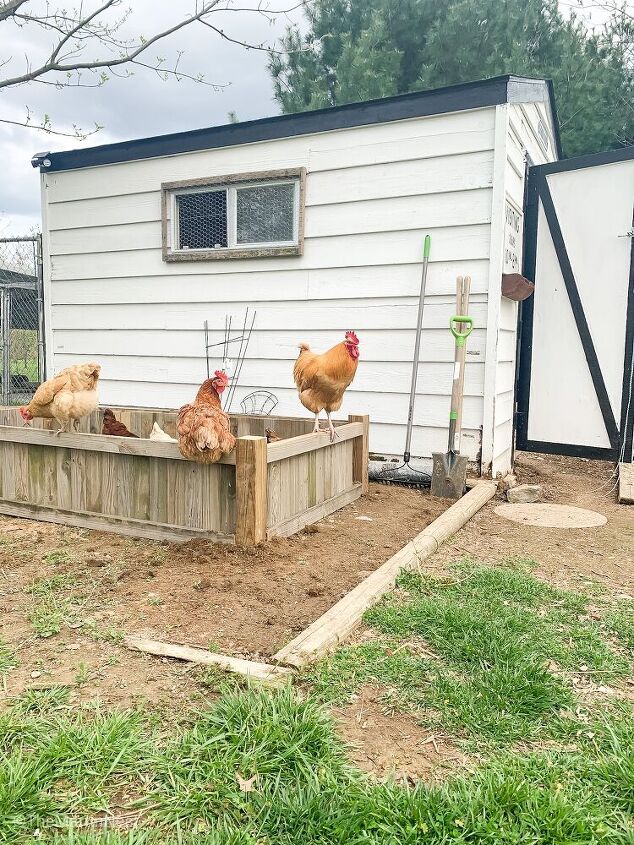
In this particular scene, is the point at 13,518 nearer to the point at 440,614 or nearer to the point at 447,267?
the point at 440,614

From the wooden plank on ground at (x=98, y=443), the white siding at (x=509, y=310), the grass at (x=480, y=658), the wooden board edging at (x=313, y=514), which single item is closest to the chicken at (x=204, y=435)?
the wooden plank on ground at (x=98, y=443)

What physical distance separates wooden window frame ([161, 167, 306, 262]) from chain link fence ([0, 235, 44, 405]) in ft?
6.49

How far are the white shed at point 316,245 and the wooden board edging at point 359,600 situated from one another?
148cm

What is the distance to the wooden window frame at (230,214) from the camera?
557 centimetres

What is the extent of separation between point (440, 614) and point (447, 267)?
3345 millimetres

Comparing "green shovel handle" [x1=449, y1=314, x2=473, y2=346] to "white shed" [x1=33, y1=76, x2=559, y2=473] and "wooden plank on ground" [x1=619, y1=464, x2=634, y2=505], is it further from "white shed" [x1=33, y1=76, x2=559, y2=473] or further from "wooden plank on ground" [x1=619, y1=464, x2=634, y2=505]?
"wooden plank on ground" [x1=619, y1=464, x2=634, y2=505]

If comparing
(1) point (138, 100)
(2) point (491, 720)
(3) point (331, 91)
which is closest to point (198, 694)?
(2) point (491, 720)

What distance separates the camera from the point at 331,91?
41.9ft

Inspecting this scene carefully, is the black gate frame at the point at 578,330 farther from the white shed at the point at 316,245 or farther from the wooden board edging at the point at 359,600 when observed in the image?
the wooden board edging at the point at 359,600

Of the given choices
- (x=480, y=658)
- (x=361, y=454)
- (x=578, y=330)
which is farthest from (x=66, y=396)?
(x=578, y=330)

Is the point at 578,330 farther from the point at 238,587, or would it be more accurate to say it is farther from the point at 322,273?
the point at 238,587

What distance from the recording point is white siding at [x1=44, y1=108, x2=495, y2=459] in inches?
195

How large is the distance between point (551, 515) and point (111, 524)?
9.80 feet

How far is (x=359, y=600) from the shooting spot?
2551 mm
